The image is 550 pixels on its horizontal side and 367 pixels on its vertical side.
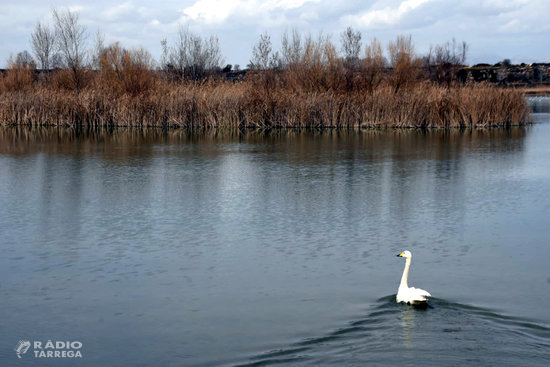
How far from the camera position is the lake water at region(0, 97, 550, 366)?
6711mm

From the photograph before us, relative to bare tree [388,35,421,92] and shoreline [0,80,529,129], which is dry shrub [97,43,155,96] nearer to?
shoreline [0,80,529,129]

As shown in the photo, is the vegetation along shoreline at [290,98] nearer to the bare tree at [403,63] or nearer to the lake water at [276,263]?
the bare tree at [403,63]

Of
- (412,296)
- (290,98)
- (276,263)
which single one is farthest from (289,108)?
(412,296)

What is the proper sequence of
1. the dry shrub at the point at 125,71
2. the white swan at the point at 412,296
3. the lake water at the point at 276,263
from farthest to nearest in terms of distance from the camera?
the dry shrub at the point at 125,71
the white swan at the point at 412,296
the lake water at the point at 276,263

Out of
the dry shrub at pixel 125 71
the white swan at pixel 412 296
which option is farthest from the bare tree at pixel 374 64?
the white swan at pixel 412 296

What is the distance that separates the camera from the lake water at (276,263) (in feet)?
22.0

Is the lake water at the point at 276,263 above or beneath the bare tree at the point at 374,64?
beneath

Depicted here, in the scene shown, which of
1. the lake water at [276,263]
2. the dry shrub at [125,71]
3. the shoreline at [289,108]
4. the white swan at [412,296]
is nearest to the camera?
the lake water at [276,263]

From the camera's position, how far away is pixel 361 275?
8.73 metres

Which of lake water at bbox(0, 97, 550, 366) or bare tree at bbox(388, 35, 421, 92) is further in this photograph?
bare tree at bbox(388, 35, 421, 92)

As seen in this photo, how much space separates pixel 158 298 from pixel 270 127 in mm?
22948

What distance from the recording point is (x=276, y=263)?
927cm

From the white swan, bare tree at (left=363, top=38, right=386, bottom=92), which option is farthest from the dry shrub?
the white swan

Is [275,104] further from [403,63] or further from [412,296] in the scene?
[412,296]
